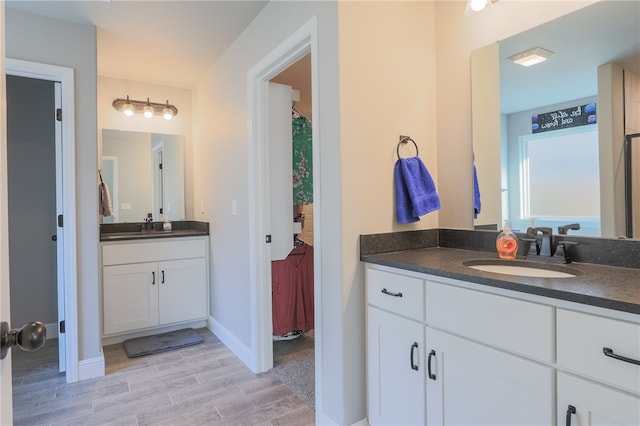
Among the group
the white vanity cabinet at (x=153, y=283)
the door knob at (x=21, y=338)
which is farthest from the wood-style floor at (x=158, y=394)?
the door knob at (x=21, y=338)

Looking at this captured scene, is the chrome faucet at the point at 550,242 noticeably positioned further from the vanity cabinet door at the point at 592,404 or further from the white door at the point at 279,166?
the white door at the point at 279,166

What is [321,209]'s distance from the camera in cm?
181

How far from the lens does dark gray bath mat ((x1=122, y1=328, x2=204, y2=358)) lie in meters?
2.90

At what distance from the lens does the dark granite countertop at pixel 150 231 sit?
317cm

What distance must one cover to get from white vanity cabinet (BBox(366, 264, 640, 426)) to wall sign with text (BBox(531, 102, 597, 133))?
2.94ft

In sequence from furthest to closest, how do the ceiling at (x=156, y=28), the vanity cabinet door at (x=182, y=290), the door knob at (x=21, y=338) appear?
the vanity cabinet door at (x=182, y=290) < the ceiling at (x=156, y=28) < the door knob at (x=21, y=338)

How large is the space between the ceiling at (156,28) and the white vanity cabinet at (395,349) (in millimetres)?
1932

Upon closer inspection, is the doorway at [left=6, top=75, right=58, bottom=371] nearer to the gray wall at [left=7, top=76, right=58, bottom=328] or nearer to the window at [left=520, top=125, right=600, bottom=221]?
the gray wall at [left=7, top=76, right=58, bottom=328]

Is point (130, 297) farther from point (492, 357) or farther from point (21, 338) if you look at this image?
point (492, 357)

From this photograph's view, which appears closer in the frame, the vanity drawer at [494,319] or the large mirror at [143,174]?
the vanity drawer at [494,319]

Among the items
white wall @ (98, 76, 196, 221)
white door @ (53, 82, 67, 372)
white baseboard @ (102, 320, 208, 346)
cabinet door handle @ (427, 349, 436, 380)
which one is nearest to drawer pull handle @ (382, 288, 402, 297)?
cabinet door handle @ (427, 349, 436, 380)

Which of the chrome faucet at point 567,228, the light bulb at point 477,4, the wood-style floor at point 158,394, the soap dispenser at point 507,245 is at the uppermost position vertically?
the light bulb at point 477,4

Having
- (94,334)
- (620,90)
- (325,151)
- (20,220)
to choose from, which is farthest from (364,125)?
(20,220)

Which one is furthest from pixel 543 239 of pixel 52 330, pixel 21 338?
pixel 52 330
